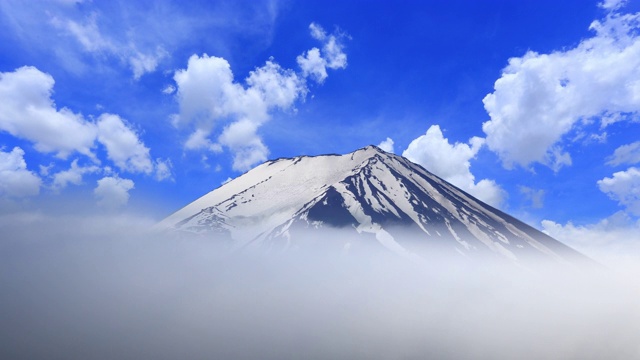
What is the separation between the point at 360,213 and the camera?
153 metres

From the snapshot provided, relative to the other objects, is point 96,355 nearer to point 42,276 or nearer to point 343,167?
point 42,276

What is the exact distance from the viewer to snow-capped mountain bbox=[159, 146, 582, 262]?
477 ft

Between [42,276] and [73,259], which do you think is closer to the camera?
[42,276]

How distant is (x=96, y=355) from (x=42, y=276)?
5034cm

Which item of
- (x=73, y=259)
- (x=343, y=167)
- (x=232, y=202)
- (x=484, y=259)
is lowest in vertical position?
(x=73, y=259)

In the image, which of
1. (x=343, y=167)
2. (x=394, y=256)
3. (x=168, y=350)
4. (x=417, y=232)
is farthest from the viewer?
(x=343, y=167)

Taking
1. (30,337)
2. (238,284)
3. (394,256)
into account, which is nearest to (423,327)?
(394,256)

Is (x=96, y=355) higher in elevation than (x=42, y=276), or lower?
lower

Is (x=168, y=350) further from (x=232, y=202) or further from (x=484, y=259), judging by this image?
(x=484, y=259)

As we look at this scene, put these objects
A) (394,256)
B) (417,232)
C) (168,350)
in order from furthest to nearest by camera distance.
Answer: (417,232), (394,256), (168,350)

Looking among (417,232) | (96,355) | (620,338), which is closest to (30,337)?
(96,355)

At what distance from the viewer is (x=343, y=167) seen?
606 ft

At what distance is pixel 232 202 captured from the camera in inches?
6678

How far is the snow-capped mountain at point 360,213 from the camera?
145 metres
